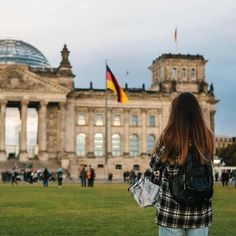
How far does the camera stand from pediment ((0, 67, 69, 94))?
92500 millimetres

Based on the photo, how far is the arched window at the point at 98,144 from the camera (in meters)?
99.6

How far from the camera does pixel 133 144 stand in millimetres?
102125

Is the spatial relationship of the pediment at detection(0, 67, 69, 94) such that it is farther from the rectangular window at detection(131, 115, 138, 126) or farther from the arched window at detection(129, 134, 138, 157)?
the arched window at detection(129, 134, 138, 157)

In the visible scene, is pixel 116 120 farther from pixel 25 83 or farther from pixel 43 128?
Answer: pixel 25 83

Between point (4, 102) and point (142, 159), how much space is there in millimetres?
25061

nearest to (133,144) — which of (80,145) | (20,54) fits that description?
(80,145)

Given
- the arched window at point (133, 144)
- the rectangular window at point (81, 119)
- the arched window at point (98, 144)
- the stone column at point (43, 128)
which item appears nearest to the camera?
the stone column at point (43, 128)

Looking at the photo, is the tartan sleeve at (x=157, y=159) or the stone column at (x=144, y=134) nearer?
the tartan sleeve at (x=157, y=159)

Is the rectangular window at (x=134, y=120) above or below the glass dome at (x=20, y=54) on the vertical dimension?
below

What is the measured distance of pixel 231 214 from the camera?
2117 cm

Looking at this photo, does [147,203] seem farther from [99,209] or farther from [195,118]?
[99,209]

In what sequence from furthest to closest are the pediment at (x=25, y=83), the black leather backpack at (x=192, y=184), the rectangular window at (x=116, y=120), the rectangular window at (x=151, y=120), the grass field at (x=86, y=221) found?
the rectangular window at (x=151, y=120) → the rectangular window at (x=116, y=120) → the pediment at (x=25, y=83) → the grass field at (x=86, y=221) → the black leather backpack at (x=192, y=184)

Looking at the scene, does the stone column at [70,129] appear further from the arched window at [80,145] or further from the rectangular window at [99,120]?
the rectangular window at [99,120]

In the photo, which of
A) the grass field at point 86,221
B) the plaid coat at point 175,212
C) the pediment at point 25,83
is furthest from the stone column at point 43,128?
the plaid coat at point 175,212
